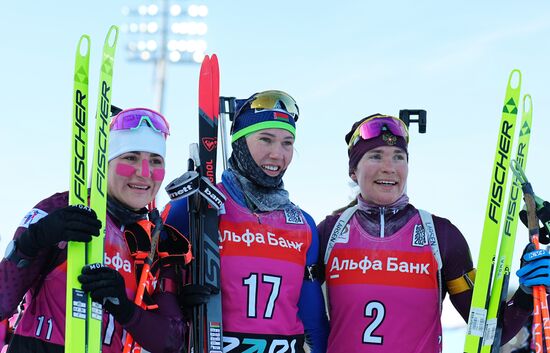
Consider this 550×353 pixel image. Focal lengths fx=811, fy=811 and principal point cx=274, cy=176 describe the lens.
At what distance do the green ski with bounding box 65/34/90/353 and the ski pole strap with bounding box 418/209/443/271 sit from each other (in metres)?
2.17

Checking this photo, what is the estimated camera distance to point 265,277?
4.61 m

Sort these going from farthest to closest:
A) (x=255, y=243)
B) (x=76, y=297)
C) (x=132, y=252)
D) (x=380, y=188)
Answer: (x=380, y=188), (x=255, y=243), (x=132, y=252), (x=76, y=297)

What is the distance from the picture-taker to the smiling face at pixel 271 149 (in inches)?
190

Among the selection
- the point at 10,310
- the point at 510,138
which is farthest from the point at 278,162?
the point at 10,310

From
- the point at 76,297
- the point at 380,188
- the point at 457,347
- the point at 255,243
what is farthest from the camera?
the point at 457,347

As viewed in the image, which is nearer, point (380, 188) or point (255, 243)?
point (255, 243)

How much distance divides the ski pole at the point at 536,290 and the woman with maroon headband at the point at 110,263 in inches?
78.3

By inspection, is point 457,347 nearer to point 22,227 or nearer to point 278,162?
point 278,162

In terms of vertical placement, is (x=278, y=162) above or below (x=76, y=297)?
above

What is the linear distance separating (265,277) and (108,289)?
43.9 inches

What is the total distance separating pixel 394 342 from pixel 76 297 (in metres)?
2.01

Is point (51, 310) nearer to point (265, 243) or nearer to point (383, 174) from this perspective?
point (265, 243)

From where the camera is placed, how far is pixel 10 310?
382 cm

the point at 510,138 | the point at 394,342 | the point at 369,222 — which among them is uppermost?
the point at 510,138
